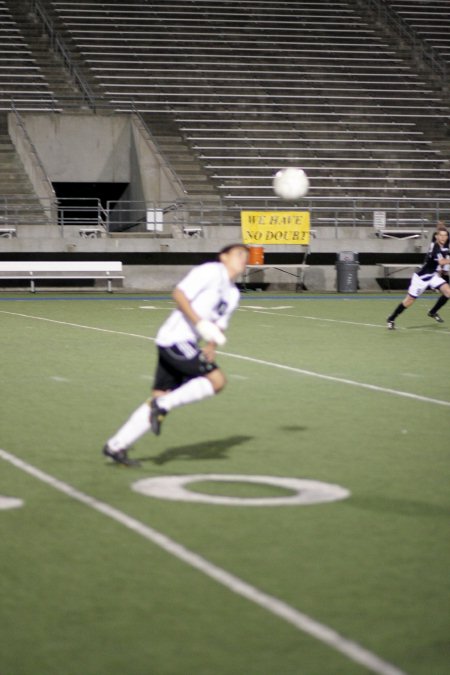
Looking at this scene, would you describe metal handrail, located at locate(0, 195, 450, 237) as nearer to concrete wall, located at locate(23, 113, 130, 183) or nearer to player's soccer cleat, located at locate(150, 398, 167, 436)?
concrete wall, located at locate(23, 113, 130, 183)

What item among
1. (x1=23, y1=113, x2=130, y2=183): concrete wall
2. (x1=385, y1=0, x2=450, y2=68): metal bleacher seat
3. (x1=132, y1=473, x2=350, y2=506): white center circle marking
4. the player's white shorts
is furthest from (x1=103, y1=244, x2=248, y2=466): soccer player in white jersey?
(x1=385, y1=0, x2=450, y2=68): metal bleacher seat

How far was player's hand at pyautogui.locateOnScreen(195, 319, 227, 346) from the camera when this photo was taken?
7793 millimetres

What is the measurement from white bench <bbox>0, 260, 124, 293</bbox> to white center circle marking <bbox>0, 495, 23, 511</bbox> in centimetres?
2460

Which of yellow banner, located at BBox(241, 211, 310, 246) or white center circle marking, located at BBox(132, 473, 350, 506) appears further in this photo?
yellow banner, located at BBox(241, 211, 310, 246)

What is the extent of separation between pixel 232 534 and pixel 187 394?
1.63m

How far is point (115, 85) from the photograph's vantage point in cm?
4200

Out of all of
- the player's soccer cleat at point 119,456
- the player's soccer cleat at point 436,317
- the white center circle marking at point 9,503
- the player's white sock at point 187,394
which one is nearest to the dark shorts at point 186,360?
the player's white sock at point 187,394

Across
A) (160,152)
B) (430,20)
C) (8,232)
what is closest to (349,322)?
(8,232)

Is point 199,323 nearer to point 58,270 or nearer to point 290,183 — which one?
point 58,270

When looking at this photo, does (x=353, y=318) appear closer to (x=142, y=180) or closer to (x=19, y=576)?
(x=142, y=180)

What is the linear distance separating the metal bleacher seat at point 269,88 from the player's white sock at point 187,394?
30.2 m

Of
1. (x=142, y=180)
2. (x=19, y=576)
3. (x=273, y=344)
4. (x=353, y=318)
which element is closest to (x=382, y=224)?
(x=142, y=180)

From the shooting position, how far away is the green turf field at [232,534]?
4906mm

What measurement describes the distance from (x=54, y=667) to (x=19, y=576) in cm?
129
